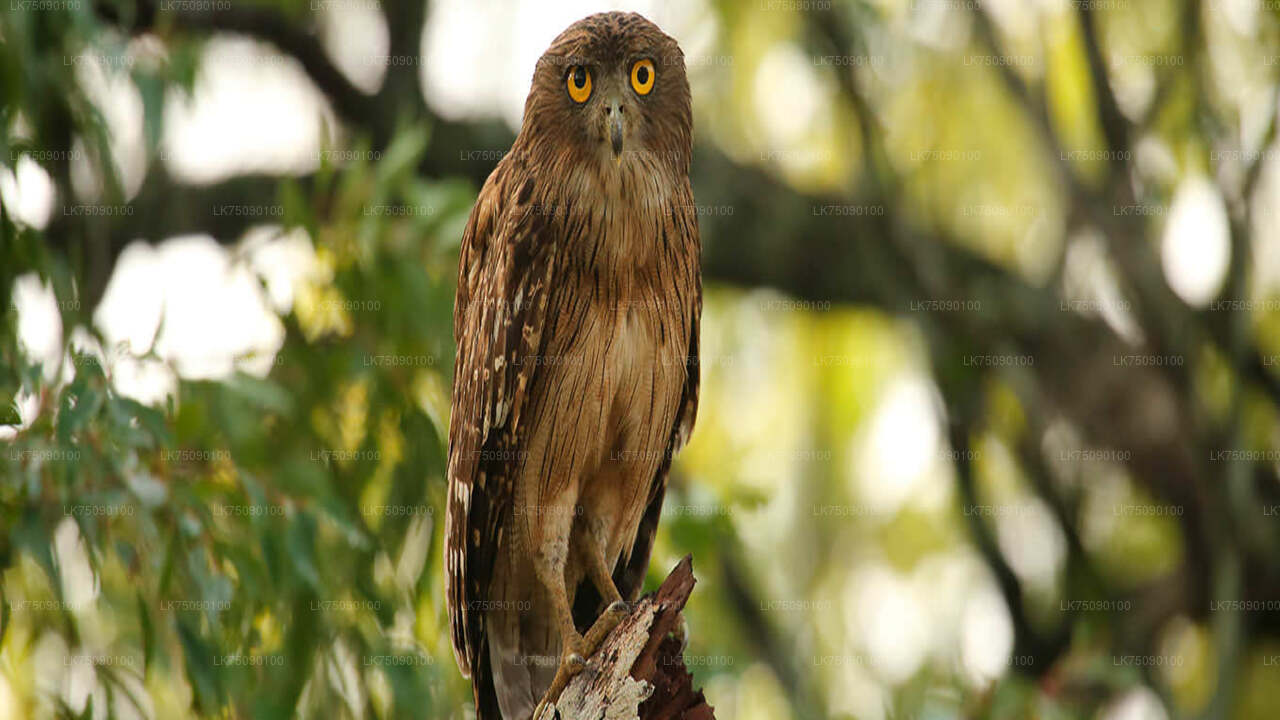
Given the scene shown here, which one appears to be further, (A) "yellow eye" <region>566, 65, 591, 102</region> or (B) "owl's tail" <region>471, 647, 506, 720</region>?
(B) "owl's tail" <region>471, 647, 506, 720</region>

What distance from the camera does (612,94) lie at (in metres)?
2.55

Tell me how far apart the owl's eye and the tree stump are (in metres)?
0.96

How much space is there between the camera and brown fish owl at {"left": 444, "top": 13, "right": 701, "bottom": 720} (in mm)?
2580

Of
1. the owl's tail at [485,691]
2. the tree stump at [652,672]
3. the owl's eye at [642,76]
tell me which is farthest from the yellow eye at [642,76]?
the owl's tail at [485,691]

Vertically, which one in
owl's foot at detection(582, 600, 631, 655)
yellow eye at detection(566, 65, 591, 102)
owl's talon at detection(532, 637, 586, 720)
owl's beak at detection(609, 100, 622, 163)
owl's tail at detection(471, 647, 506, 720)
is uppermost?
yellow eye at detection(566, 65, 591, 102)

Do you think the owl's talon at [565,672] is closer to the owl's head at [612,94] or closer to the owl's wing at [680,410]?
the owl's wing at [680,410]

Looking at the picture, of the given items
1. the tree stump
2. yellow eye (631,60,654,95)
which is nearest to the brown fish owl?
yellow eye (631,60,654,95)

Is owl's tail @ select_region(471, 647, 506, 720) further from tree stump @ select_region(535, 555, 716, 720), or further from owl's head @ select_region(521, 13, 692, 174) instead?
owl's head @ select_region(521, 13, 692, 174)

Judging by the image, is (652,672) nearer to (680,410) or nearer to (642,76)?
(680,410)

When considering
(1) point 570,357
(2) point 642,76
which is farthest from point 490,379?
(2) point 642,76

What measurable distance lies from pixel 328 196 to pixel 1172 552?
4.70m

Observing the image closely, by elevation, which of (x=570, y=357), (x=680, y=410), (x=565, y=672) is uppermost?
(x=570, y=357)

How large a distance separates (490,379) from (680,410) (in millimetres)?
451

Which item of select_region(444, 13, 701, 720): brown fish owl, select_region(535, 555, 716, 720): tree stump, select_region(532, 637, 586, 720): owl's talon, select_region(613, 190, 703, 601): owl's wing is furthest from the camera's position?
select_region(613, 190, 703, 601): owl's wing
